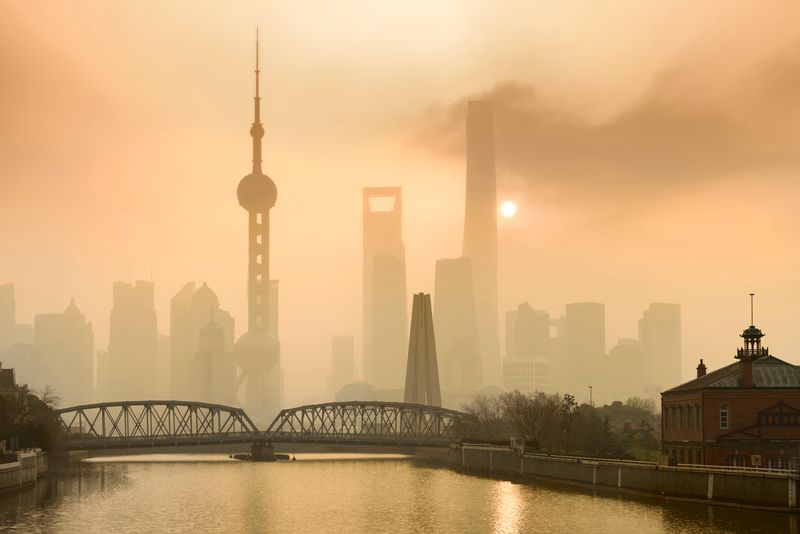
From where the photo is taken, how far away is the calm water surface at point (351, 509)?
3664 inches

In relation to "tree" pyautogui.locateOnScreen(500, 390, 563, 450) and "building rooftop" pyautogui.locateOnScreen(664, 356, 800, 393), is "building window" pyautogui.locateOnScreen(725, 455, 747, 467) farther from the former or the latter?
"tree" pyautogui.locateOnScreen(500, 390, 563, 450)

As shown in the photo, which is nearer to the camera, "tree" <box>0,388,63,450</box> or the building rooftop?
the building rooftop

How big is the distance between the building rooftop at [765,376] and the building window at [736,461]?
254 inches

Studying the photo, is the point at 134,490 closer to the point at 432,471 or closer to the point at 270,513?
the point at 270,513

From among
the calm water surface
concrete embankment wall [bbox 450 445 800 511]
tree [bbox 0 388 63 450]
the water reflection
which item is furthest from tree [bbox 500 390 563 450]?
tree [bbox 0 388 63 450]

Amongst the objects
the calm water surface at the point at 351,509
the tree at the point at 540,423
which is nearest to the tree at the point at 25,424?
the calm water surface at the point at 351,509

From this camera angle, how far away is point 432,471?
18100 cm

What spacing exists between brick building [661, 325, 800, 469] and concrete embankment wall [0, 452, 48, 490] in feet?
221

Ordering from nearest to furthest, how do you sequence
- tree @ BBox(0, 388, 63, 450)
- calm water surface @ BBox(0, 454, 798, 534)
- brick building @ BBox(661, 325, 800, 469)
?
calm water surface @ BBox(0, 454, 798, 534), brick building @ BBox(661, 325, 800, 469), tree @ BBox(0, 388, 63, 450)

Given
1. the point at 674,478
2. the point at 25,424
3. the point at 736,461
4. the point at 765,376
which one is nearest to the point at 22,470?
the point at 25,424

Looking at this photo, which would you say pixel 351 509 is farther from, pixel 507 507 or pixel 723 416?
pixel 723 416

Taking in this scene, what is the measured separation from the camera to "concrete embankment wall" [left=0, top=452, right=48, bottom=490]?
124250 millimetres

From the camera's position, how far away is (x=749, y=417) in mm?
112375

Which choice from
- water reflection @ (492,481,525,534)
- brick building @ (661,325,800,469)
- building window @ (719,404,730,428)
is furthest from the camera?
building window @ (719,404,730,428)
